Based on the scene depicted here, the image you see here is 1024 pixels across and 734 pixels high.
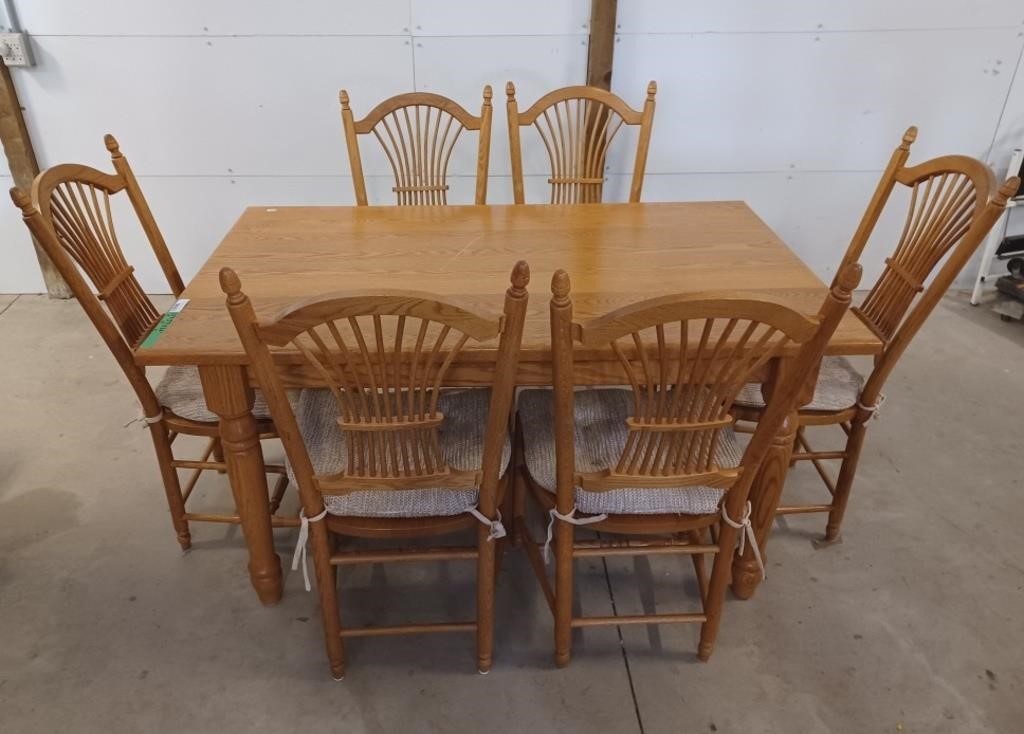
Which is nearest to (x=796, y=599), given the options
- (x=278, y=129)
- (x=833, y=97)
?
(x=833, y=97)

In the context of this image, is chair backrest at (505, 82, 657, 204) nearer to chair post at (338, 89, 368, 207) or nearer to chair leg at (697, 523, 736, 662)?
chair post at (338, 89, 368, 207)

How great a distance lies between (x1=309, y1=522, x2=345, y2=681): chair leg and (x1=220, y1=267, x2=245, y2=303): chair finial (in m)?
0.55

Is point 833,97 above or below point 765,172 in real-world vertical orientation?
above

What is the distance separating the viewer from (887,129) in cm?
304

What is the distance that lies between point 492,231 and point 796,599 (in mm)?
1207

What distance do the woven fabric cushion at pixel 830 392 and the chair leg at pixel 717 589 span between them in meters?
0.36

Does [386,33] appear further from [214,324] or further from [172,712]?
[172,712]

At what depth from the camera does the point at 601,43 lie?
273cm

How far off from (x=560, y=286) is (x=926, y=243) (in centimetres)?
106

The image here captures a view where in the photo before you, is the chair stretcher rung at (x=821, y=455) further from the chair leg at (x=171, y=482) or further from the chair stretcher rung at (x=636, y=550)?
the chair leg at (x=171, y=482)

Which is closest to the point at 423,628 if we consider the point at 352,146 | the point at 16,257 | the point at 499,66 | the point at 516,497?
the point at 516,497

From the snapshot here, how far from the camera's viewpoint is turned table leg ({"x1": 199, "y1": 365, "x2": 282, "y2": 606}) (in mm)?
1474

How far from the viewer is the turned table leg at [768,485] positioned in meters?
1.55

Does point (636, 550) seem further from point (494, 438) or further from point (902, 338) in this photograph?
point (902, 338)
